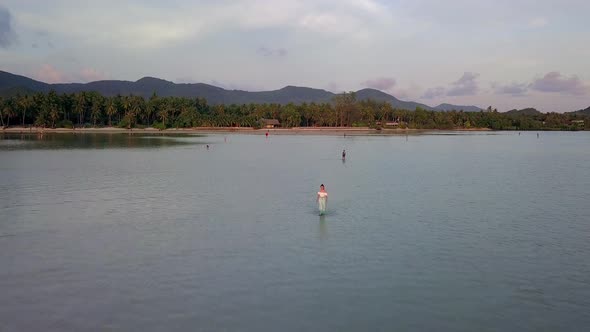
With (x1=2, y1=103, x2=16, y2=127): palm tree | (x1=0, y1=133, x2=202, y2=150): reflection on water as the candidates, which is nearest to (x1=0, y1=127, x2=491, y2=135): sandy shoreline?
(x1=2, y1=103, x2=16, y2=127): palm tree

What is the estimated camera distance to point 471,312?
1167cm

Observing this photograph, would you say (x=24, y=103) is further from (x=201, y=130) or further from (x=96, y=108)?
(x=201, y=130)

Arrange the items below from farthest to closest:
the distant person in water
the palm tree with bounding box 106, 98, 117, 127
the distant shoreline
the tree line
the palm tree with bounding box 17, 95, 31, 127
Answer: the palm tree with bounding box 106, 98, 117, 127
the tree line
the distant shoreline
the palm tree with bounding box 17, 95, 31, 127
the distant person in water

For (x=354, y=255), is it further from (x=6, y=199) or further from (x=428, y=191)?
(x=6, y=199)

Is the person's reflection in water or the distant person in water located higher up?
the distant person in water

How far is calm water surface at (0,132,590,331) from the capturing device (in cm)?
1138

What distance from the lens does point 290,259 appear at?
15875 millimetres

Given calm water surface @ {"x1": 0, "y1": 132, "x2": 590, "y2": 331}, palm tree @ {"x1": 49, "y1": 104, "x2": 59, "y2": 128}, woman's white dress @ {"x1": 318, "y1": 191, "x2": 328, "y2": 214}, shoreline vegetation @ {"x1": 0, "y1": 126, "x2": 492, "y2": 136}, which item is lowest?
calm water surface @ {"x1": 0, "y1": 132, "x2": 590, "y2": 331}

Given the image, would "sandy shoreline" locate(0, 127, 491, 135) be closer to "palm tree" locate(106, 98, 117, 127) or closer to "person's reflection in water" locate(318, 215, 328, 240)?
"palm tree" locate(106, 98, 117, 127)

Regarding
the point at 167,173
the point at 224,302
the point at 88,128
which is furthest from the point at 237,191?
the point at 88,128

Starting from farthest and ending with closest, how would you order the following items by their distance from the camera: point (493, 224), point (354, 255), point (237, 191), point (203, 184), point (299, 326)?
point (203, 184)
point (237, 191)
point (493, 224)
point (354, 255)
point (299, 326)

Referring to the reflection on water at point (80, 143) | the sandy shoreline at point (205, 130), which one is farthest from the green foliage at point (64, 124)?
the reflection on water at point (80, 143)

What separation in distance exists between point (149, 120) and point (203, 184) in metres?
140

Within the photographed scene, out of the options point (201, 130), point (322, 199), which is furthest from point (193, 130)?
point (322, 199)
